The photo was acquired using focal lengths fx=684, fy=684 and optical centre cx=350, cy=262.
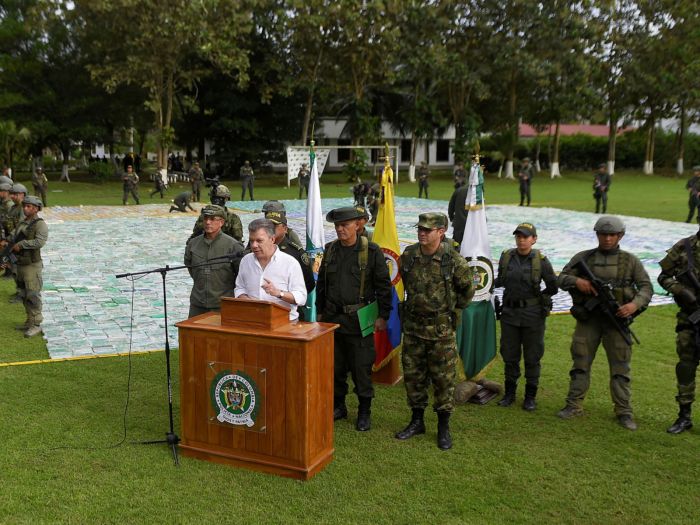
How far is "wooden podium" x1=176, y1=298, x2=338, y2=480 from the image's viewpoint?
5.21 meters

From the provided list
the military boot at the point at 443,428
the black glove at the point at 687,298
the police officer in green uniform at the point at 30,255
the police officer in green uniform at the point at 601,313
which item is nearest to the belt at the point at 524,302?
the police officer in green uniform at the point at 601,313

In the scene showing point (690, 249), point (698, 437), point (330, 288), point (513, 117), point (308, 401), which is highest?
point (513, 117)

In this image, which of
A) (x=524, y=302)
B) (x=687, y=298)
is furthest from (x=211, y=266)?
(x=687, y=298)

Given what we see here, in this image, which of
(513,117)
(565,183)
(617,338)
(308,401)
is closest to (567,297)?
(617,338)

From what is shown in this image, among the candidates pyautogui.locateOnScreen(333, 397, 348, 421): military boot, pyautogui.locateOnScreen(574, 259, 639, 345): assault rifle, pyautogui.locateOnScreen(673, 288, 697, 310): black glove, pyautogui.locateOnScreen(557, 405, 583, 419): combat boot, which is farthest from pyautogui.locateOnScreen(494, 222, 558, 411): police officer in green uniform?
pyautogui.locateOnScreen(333, 397, 348, 421): military boot

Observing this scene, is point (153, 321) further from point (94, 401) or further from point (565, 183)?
point (565, 183)

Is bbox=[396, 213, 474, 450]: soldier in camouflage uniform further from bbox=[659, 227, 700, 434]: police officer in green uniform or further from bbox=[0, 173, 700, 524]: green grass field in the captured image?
bbox=[659, 227, 700, 434]: police officer in green uniform

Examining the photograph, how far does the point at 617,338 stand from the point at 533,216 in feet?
65.1

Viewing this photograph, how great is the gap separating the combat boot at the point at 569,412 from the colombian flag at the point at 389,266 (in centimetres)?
187

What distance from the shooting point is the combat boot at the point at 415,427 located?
6.25m

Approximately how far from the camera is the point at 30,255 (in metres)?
9.30

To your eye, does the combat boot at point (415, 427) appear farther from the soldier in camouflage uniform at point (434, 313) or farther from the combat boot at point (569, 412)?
the combat boot at point (569, 412)

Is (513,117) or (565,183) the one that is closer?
(565,183)

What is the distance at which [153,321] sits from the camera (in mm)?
10344
